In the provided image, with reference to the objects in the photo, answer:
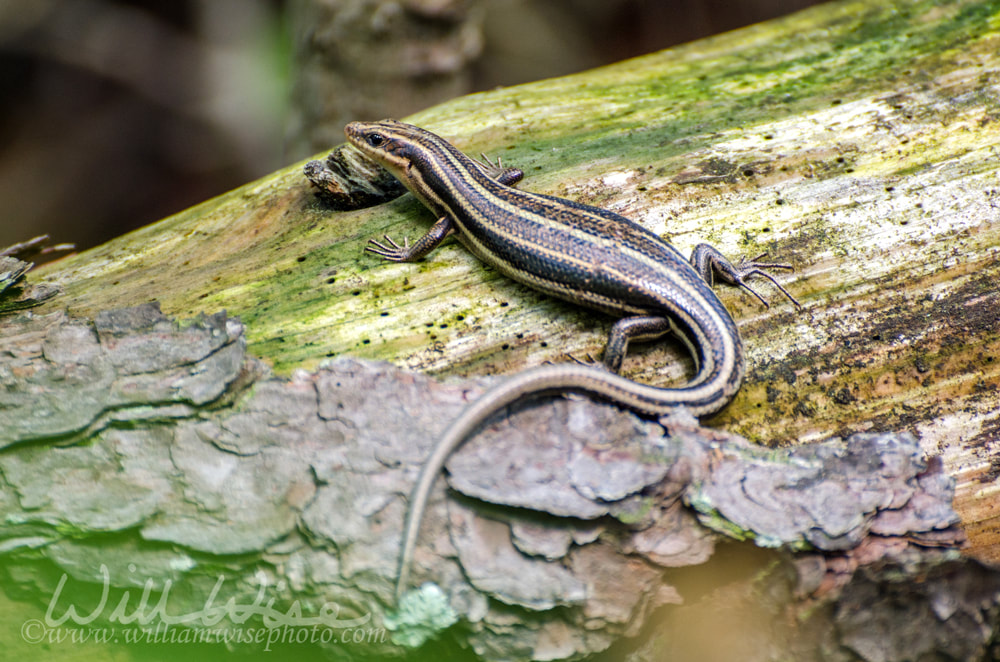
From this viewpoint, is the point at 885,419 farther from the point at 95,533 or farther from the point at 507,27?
the point at 507,27

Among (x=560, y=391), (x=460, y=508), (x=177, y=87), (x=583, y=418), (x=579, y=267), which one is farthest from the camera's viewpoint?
Answer: (x=177, y=87)

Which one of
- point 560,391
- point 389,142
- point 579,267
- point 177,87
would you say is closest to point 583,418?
point 560,391

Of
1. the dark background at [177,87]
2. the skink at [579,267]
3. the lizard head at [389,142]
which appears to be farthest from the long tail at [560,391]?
the dark background at [177,87]

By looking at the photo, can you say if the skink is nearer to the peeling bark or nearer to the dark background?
the peeling bark

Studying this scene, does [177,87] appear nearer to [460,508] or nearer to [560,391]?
[560,391]

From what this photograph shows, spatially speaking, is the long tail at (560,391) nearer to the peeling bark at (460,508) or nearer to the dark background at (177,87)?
the peeling bark at (460,508)

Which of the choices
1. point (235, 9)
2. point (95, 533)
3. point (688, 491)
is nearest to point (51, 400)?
point (95, 533)
